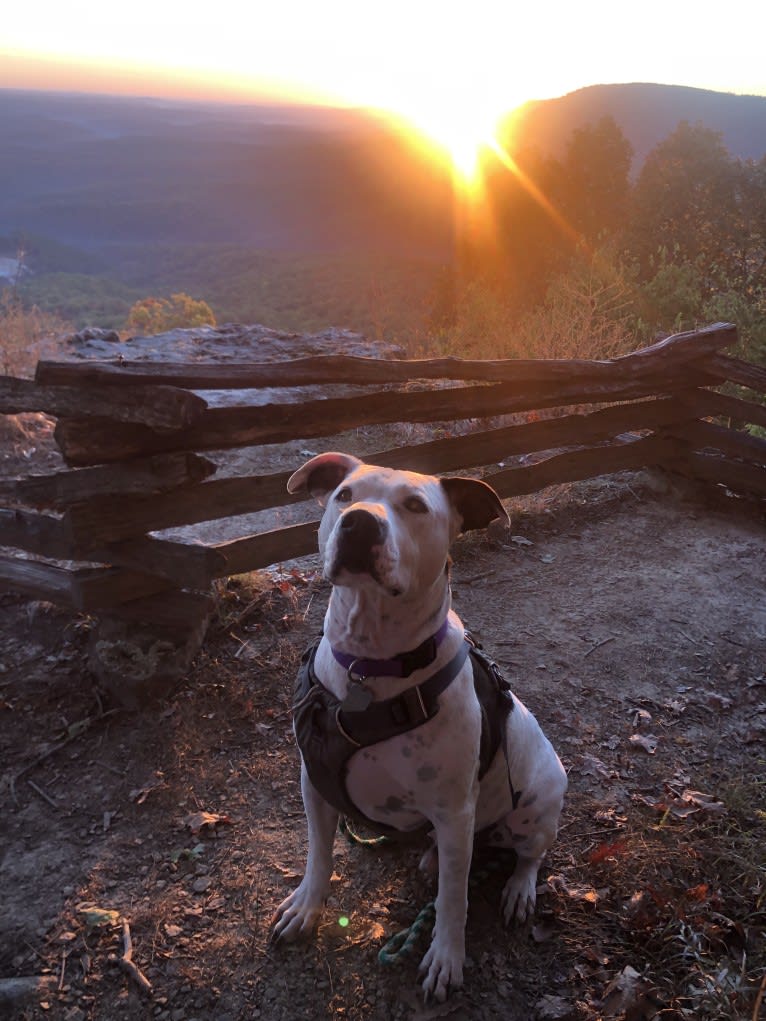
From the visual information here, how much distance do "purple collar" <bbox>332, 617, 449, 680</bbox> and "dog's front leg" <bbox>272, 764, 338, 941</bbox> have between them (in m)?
0.53

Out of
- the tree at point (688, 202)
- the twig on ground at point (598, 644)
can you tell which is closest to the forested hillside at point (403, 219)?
the tree at point (688, 202)

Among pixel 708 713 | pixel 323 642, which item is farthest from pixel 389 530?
pixel 708 713

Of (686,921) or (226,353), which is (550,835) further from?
(226,353)

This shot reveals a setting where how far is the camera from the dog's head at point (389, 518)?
192 centimetres

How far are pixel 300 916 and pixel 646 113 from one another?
252ft

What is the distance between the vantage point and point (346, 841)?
9.85 ft

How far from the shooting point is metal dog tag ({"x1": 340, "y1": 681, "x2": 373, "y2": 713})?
6.93ft

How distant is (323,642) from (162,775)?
4.95ft

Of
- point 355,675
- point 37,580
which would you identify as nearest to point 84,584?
point 37,580

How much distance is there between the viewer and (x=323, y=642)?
7.67 ft

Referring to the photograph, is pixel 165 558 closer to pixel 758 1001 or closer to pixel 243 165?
pixel 758 1001

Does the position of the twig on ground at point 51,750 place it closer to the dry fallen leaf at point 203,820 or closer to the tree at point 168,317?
the dry fallen leaf at point 203,820

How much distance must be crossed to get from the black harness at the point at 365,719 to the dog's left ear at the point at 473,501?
400 millimetres

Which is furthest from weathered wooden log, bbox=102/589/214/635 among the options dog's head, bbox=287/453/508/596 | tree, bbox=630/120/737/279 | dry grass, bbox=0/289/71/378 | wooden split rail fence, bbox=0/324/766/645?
tree, bbox=630/120/737/279
